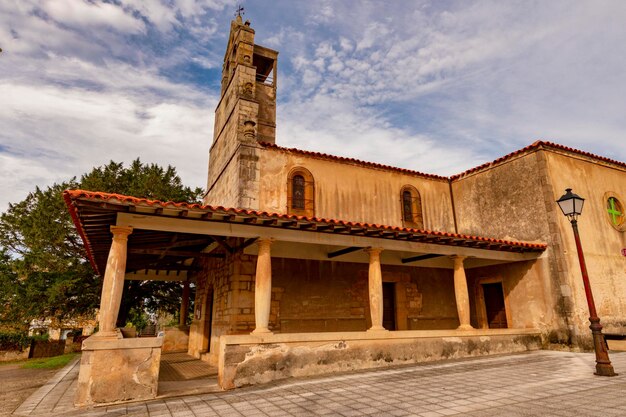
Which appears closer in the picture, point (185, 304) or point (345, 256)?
point (345, 256)

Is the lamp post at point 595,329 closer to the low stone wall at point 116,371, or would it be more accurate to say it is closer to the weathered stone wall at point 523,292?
the weathered stone wall at point 523,292

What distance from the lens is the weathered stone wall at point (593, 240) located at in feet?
35.7

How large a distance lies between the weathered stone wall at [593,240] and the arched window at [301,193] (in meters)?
7.48

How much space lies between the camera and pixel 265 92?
658 inches

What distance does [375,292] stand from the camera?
363 inches

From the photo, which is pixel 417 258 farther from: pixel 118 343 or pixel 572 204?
pixel 118 343

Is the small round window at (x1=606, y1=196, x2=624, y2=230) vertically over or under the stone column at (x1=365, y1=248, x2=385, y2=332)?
over

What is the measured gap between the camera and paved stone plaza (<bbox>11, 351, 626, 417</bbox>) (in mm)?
4777

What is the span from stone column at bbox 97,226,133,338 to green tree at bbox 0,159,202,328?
14.9 m

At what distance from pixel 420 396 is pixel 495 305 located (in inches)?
344

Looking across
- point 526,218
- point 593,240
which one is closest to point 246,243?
point 526,218

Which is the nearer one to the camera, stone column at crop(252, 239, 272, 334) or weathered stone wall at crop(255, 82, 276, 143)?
stone column at crop(252, 239, 272, 334)

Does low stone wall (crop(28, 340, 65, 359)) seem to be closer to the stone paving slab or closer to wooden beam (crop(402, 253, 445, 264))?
the stone paving slab

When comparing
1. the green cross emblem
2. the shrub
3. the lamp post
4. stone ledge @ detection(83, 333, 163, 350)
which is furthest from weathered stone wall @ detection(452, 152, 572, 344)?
the shrub
